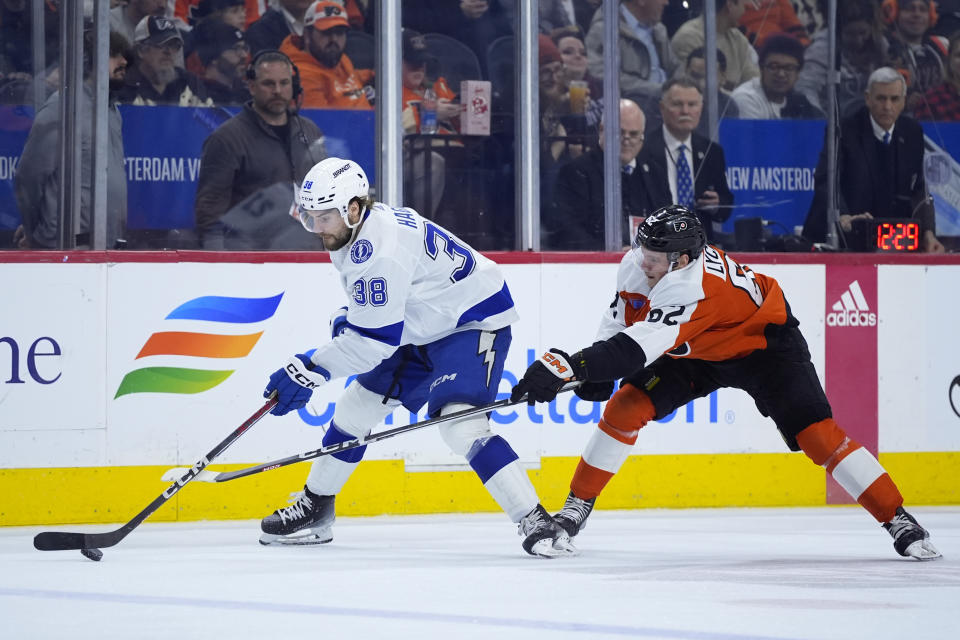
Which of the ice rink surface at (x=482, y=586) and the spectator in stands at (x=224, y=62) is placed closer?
the ice rink surface at (x=482, y=586)

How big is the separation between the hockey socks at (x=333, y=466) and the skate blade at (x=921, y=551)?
1569mm

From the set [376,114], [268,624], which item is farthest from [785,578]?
[376,114]

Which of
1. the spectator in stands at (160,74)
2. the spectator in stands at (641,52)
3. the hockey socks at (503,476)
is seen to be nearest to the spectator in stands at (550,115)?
the spectator in stands at (641,52)

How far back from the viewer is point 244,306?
16.2ft

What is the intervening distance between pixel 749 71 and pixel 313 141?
1902 millimetres

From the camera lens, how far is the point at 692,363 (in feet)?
13.4

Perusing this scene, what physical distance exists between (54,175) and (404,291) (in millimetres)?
2027

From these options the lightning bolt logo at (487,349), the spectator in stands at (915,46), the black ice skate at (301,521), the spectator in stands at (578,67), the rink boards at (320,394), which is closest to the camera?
the lightning bolt logo at (487,349)

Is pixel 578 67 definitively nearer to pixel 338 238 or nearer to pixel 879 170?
pixel 879 170

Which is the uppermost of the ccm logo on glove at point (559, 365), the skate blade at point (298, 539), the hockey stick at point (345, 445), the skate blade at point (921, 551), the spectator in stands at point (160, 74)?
the spectator in stands at point (160, 74)

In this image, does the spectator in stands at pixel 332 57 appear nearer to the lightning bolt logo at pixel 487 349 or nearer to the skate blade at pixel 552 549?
the lightning bolt logo at pixel 487 349

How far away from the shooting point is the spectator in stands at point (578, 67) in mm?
5645

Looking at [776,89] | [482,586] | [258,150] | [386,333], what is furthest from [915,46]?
[482,586]

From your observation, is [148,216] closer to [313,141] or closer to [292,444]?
[313,141]
